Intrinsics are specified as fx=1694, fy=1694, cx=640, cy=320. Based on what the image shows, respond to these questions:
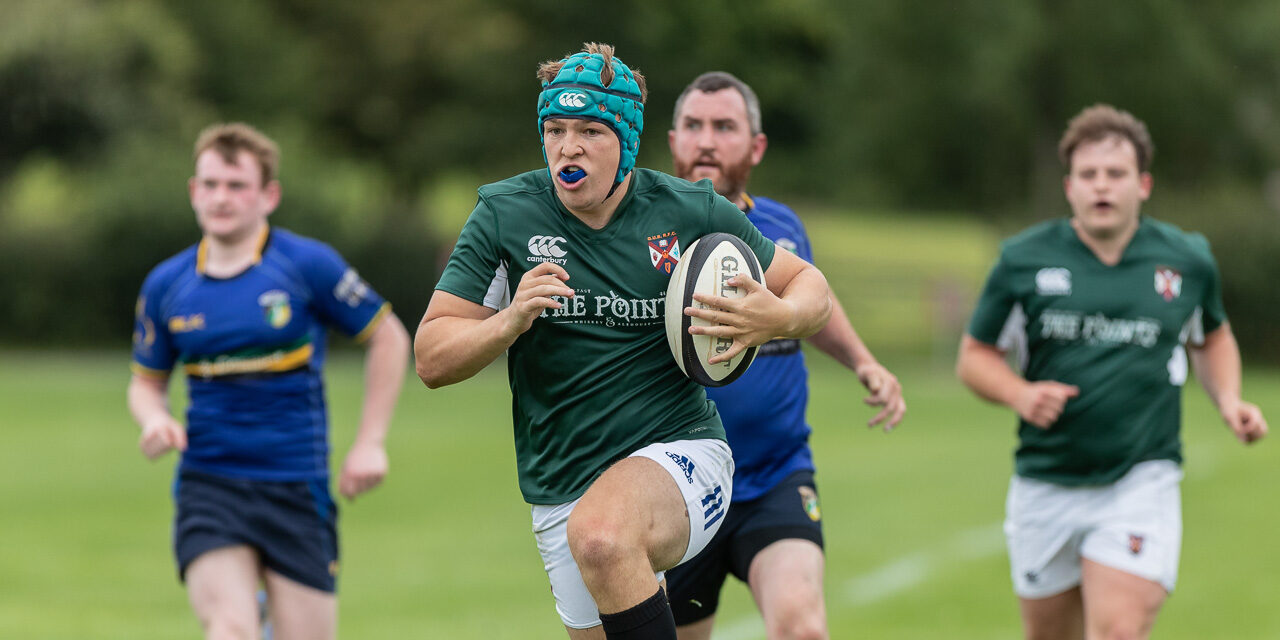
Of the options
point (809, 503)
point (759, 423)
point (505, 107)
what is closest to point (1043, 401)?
point (809, 503)

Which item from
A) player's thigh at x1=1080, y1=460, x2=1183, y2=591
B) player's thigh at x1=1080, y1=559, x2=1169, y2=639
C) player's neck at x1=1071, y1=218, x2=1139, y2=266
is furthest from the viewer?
player's neck at x1=1071, y1=218, x2=1139, y2=266

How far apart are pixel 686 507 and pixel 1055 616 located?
3.02 m

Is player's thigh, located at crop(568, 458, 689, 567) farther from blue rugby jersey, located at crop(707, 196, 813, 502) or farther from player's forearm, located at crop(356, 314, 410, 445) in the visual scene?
player's forearm, located at crop(356, 314, 410, 445)

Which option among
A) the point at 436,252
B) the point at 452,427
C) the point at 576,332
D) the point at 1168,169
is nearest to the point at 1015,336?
the point at 576,332

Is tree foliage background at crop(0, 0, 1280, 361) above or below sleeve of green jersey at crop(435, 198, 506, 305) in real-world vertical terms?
above

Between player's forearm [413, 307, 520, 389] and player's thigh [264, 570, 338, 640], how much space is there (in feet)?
7.74

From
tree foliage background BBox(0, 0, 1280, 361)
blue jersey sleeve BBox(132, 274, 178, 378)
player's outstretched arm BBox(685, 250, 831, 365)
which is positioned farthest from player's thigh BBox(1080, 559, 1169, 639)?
tree foliage background BBox(0, 0, 1280, 361)

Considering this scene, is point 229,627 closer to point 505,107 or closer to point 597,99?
point 597,99

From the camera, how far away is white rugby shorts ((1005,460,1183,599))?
7082mm

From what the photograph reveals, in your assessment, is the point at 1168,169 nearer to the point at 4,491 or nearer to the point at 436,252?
the point at 436,252

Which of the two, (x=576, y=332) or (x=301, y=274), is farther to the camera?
(x=301, y=274)

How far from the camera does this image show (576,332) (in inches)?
205

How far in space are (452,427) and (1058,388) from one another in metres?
15.5

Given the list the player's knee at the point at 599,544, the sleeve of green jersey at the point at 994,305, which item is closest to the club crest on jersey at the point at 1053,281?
the sleeve of green jersey at the point at 994,305
